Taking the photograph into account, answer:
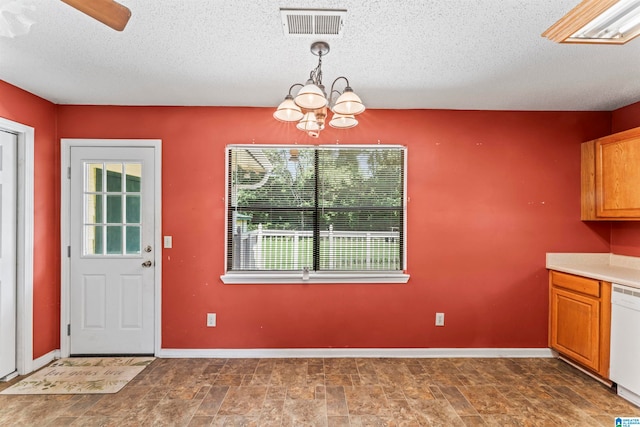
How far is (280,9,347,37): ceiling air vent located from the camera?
181 centimetres

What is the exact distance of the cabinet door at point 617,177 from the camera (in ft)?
9.39

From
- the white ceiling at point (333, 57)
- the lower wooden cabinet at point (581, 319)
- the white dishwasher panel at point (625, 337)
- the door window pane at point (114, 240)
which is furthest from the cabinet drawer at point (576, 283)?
the door window pane at point (114, 240)

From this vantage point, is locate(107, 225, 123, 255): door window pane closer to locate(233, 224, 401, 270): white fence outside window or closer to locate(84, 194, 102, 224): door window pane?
locate(84, 194, 102, 224): door window pane

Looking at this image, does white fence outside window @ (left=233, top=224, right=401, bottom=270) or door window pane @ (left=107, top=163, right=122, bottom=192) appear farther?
white fence outside window @ (left=233, top=224, right=401, bottom=270)

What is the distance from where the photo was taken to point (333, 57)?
2.32m

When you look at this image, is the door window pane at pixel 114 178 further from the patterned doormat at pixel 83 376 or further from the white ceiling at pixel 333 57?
the patterned doormat at pixel 83 376

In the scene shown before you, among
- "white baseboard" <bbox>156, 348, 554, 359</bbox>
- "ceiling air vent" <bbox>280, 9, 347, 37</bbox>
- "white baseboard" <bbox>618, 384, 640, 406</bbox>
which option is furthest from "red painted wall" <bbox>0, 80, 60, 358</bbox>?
"white baseboard" <bbox>618, 384, 640, 406</bbox>

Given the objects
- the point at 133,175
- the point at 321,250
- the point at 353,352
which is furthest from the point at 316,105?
the point at 353,352

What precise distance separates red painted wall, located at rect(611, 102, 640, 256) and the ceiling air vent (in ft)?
9.85

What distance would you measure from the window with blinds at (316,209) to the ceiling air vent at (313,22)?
144cm

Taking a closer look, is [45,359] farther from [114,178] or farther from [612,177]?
A: [612,177]

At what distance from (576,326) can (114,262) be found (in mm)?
4225

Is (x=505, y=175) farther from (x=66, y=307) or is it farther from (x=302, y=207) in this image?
(x=66, y=307)

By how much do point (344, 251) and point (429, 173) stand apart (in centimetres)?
113
